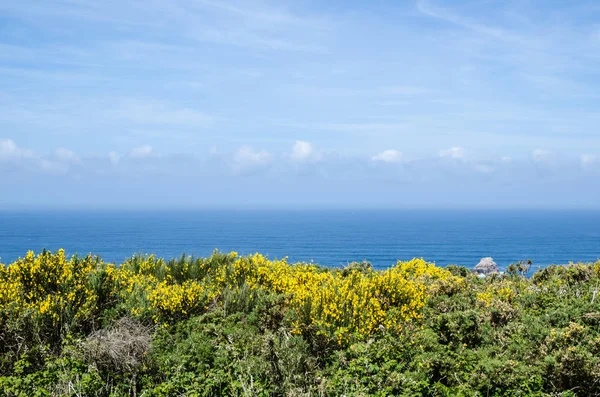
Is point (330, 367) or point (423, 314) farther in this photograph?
point (423, 314)

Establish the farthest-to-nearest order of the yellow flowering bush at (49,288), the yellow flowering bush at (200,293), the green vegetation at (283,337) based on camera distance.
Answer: the yellow flowering bush at (49,288) < the yellow flowering bush at (200,293) < the green vegetation at (283,337)

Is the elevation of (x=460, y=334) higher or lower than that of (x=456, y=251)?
higher

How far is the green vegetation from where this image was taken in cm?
596

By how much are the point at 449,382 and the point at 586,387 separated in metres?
1.64

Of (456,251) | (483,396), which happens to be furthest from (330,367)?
(456,251)

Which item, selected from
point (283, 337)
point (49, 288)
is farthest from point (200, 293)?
point (49, 288)

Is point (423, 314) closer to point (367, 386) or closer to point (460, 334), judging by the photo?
point (460, 334)

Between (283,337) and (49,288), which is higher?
(49,288)

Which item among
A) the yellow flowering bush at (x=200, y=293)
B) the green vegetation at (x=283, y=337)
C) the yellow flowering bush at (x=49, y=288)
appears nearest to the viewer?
the green vegetation at (x=283, y=337)

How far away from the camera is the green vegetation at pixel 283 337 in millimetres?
5957

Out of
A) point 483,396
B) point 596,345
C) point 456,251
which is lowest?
point 456,251

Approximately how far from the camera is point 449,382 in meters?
6.15

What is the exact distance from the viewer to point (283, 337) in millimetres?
7098

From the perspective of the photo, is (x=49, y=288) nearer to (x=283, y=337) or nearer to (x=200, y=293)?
(x=200, y=293)
